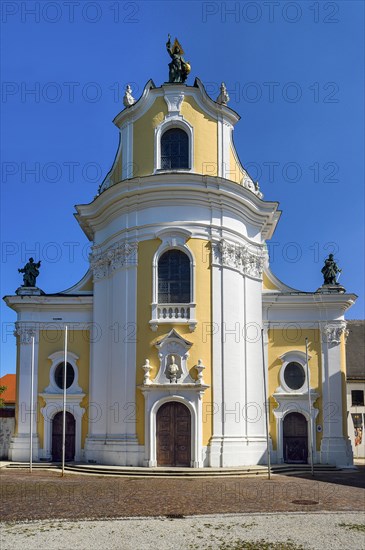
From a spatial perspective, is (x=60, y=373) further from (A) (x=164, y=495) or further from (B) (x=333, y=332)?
(A) (x=164, y=495)

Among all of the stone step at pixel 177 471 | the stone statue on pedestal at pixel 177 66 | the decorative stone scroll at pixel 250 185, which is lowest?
the stone step at pixel 177 471

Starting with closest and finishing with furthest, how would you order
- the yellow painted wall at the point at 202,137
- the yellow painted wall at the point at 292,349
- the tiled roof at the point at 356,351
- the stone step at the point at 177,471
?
the stone step at the point at 177,471
the yellow painted wall at the point at 202,137
the yellow painted wall at the point at 292,349
the tiled roof at the point at 356,351

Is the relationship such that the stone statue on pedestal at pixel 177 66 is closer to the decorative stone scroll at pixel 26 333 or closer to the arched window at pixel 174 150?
the arched window at pixel 174 150

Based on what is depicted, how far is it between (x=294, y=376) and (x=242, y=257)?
6175mm

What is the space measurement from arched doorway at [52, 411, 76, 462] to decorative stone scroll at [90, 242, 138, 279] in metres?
6.77

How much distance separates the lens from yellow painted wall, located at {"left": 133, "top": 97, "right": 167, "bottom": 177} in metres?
31.2

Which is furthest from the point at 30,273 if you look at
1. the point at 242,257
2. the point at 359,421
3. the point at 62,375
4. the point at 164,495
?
the point at 359,421

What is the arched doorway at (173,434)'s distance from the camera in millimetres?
28227

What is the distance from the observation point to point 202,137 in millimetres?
31406

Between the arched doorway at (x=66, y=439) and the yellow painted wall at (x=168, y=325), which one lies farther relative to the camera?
the arched doorway at (x=66, y=439)

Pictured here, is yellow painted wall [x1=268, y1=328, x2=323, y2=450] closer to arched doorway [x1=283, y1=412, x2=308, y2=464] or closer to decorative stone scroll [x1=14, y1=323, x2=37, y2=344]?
arched doorway [x1=283, y1=412, x2=308, y2=464]

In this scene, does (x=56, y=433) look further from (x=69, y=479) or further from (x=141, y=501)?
(x=141, y=501)

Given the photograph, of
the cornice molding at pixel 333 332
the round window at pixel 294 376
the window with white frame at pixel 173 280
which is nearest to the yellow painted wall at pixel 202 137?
the window with white frame at pixel 173 280

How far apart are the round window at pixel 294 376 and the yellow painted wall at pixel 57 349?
9292 millimetres
